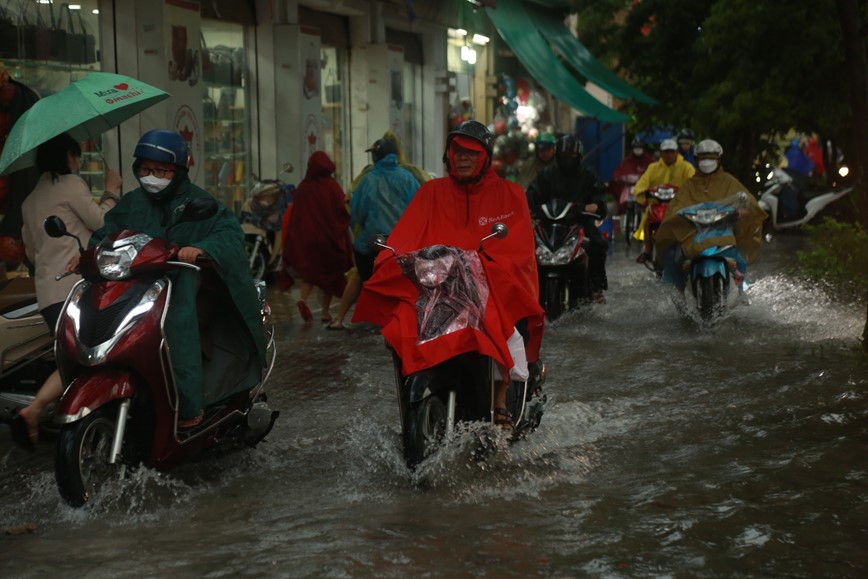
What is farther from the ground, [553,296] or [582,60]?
[582,60]

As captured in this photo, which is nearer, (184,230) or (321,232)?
(184,230)

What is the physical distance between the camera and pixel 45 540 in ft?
18.6

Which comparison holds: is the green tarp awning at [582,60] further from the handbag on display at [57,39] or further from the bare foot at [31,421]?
the bare foot at [31,421]

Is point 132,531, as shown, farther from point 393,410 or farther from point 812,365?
point 812,365

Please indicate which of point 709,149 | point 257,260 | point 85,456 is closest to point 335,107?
point 257,260

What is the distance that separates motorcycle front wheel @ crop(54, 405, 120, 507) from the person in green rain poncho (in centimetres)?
39

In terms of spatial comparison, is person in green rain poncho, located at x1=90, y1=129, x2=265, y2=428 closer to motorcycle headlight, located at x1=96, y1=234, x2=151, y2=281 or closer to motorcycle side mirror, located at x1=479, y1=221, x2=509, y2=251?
motorcycle headlight, located at x1=96, y1=234, x2=151, y2=281

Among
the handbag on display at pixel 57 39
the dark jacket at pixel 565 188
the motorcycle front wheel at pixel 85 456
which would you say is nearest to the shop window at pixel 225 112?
the handbag on display at pixel 57 39

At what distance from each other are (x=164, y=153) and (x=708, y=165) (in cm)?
724

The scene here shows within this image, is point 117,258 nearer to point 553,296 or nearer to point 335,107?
point 553,296

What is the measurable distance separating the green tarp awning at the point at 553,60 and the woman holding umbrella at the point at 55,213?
55.4 ft

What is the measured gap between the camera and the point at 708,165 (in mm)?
12766

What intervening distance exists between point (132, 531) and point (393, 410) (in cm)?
323

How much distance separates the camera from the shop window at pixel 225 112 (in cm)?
1834
